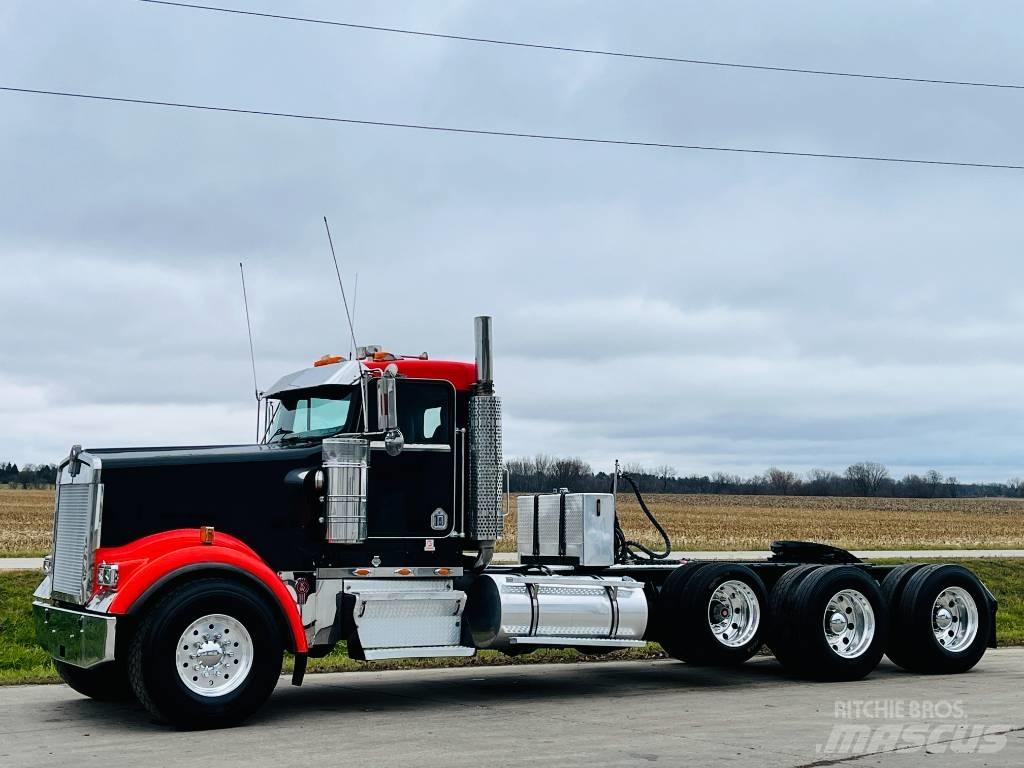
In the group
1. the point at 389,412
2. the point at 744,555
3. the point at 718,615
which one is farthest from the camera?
the point at 744,555

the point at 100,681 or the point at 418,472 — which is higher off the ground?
the point at 418,472

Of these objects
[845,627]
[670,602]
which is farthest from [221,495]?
[845,627]

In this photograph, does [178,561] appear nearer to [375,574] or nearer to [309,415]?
[375,574]

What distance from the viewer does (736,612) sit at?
13.3m

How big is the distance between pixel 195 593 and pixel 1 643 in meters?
7.69

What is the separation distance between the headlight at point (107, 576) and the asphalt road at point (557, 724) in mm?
1138

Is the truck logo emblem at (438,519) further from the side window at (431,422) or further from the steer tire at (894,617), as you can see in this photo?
the steer tire at (894,617)

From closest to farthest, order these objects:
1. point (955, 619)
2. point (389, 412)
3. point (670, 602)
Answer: point (389, 412)
point (670, 602)
point (955, 619)

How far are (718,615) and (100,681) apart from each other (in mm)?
6156

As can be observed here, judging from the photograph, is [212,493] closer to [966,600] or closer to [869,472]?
[966,600]

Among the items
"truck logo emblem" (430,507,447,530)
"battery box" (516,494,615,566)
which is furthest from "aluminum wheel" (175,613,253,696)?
"battery box" (516,494,615,566)

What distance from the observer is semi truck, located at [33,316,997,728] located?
10055mm

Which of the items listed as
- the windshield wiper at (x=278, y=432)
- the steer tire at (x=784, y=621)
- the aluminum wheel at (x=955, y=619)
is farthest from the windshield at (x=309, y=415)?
the aluminum wheel at (x=955, y=619)

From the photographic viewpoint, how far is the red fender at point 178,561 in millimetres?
9844
